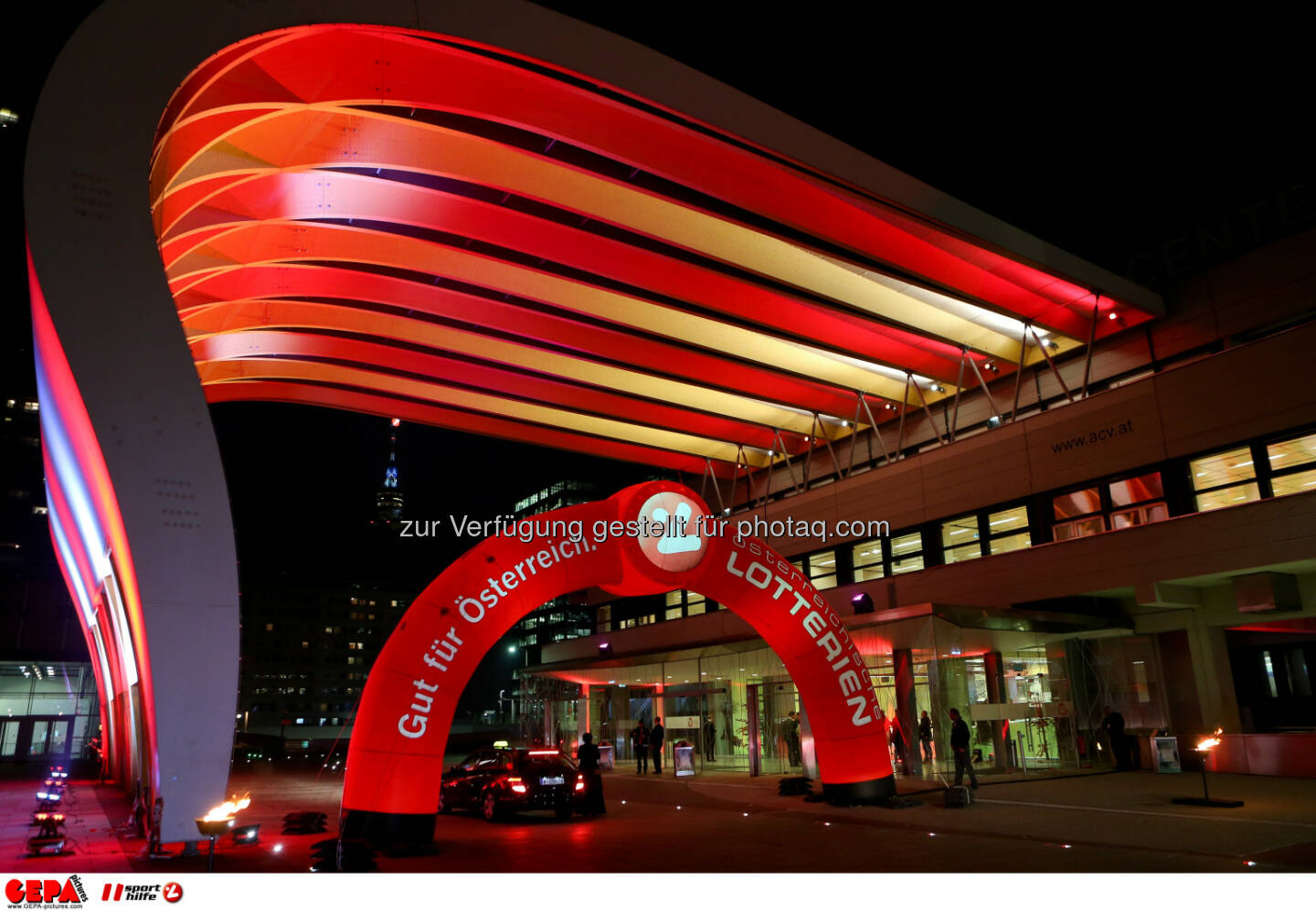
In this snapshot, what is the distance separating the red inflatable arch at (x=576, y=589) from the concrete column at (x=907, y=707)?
18.2 feet

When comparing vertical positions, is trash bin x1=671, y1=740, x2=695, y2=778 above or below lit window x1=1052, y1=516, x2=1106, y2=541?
below

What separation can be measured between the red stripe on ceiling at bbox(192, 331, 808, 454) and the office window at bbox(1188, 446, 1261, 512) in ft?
46.1

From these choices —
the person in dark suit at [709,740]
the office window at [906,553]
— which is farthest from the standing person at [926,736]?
the person in dark suit at [709,740]

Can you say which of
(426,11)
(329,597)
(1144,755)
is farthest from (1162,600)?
(329,597)

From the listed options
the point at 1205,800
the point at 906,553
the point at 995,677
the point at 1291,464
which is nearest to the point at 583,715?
the point at 906,553

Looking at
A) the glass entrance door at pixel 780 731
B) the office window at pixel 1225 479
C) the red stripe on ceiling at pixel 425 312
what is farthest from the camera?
the glass entrance door at pixel 780 731

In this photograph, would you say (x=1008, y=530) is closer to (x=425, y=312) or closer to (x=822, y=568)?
(x=822, y=568)

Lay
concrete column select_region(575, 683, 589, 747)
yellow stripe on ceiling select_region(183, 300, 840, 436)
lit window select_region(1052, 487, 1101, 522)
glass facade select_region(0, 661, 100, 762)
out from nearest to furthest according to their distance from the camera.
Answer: lit window select_region(1052, 487, 1101, 522) < yellow stripe on ceiling select_region(183, 300, 840, 436) < concrete column select_region(575, 683, 589, 747) < glass facade select_region(0, 661, 100, 762)

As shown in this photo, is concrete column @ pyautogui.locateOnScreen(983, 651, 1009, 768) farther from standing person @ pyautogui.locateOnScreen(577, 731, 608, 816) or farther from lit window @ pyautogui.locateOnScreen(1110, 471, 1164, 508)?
standing person @ pyautogui.locateOnScreen(577, 731, 608, 816)

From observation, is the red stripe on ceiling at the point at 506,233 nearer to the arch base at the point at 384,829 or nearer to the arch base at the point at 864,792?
the arch base at the point at 864,792

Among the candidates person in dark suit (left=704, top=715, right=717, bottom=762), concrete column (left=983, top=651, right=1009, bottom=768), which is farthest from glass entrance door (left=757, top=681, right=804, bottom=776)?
concrete column (left=983, top=651, right=1009, bottom=768)

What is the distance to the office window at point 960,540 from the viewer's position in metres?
23.6

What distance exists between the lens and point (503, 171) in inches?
647
